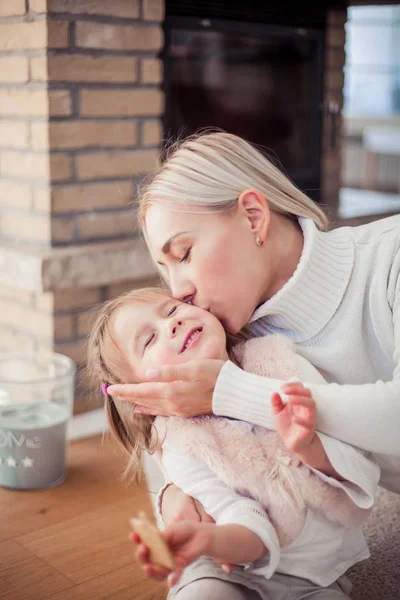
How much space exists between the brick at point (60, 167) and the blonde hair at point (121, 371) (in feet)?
2.78

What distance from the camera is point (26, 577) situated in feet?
4.71

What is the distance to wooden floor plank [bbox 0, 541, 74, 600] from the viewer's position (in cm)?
138

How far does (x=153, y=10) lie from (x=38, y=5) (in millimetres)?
351

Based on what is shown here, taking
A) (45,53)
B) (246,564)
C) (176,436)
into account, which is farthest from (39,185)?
(246,564)

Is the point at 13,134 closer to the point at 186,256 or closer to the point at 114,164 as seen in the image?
the point at 114,164

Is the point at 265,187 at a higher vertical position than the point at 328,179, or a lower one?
higher

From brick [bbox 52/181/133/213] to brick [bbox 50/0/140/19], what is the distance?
44 cm

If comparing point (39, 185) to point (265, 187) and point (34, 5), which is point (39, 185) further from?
point (265, 187)

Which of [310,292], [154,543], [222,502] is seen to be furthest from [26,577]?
[310,292]

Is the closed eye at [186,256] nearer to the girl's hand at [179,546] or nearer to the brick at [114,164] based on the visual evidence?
the girl's hand at [179,546]

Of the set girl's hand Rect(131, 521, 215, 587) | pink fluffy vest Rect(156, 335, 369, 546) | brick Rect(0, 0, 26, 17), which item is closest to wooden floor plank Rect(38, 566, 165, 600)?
pink fluffy vest Rect(156, 335, 369, 546)

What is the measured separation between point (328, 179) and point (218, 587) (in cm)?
225

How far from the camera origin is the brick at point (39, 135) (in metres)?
2.07

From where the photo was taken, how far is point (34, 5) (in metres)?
2.03
